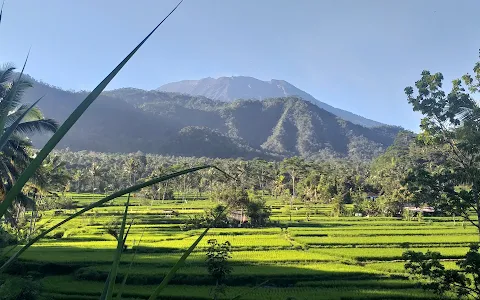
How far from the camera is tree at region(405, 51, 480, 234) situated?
422 inches

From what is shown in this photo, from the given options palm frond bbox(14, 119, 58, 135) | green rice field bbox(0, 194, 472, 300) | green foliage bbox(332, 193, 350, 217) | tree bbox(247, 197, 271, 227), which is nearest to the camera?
palm frond bbox(14, 119, 58, 135)

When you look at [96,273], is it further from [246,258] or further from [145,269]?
[246,258]

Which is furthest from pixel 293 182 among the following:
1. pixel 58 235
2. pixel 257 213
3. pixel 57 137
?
pixel 57 137

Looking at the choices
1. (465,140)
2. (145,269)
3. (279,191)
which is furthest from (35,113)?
(279,191)

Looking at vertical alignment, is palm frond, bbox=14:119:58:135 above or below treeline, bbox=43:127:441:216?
A: above

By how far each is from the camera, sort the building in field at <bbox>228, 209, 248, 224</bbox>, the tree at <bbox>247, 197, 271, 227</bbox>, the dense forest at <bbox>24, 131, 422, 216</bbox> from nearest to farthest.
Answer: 1. the tree at <bbox>247, 197, 271, 227</bbox>
2. the building in field at <bbox>228, 209, 248, 224</bbox>
3. the dense forest at <bbox>24, 131, 422, 216</bbox>

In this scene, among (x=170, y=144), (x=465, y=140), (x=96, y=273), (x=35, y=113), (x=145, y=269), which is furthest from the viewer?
(x=170, y=144)

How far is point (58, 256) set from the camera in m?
22.5

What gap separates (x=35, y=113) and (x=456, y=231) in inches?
1402

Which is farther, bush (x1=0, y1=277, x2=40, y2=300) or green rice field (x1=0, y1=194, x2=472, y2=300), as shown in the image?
green rice field (x1=0, y1=194, x2=472, y2=300)

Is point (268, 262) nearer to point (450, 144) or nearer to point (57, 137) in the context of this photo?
point (450, 144)

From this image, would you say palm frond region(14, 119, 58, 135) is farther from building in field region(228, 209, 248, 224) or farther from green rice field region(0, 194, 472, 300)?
building in field region(228, 209, 248, 224)

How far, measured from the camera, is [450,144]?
12719 millimetres

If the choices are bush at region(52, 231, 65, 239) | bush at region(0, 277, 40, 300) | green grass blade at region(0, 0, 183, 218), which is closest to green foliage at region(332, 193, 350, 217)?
bush at region(52, 231, 65, 239)
